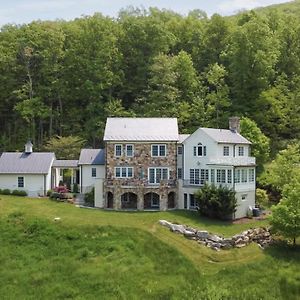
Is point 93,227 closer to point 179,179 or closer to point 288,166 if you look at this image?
point 179,179

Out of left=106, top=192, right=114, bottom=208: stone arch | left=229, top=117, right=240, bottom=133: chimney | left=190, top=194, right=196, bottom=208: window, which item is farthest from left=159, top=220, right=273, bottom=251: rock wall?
left=229, top=117, right=240, bottom=133: chimney

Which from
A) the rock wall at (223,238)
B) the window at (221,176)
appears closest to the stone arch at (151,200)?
the window at (221,176)

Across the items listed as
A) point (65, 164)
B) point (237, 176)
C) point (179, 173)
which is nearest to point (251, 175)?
point (237, 176)

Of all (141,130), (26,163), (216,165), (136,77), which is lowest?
(216,165)

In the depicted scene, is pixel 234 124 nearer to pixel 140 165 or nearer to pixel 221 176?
pixel 221 176

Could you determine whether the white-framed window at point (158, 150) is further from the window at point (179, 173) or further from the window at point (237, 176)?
the window at point (237, 176)

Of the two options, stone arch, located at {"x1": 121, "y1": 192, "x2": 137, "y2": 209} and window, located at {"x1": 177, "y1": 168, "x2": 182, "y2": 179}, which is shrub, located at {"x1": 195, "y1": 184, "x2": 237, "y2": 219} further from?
stone arch, located at {"x1": 121, "y1": 192, "x2": 137, "y2": 209}
